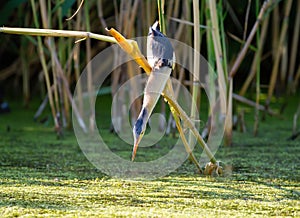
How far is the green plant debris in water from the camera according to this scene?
1.03 meters

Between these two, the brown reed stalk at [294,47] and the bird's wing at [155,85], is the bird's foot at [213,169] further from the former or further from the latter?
the brown reed stalk at [294,47]

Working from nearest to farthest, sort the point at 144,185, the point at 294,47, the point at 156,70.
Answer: the point at 156,70
the point at 144,185
the point at 294,47

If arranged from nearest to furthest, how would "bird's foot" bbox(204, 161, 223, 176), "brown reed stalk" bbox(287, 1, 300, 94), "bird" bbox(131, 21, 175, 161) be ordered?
"bird" bbox(131, 21, 175, 161) → "bird's foot" bbox(204, 161, 223, 176) → "brown reed stalk" bbox(287, 1, 300, 94)

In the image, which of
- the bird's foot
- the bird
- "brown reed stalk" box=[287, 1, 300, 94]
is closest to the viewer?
the bird

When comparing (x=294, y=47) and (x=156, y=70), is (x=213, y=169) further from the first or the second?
(x=294, y=47)

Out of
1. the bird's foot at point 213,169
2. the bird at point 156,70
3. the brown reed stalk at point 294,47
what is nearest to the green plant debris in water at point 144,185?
the bird's foot at point 213,169

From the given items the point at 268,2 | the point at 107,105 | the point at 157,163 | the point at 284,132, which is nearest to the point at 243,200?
the point at 157,163

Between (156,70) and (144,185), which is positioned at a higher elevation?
(156,70)

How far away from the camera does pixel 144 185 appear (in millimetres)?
1234

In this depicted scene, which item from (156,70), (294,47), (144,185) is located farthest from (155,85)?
(294,47)

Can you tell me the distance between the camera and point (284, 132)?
1.97 meters

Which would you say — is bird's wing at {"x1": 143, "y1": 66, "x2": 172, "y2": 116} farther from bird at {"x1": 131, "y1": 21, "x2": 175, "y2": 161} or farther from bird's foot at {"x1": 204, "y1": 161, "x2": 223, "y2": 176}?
bird's foot at {"x1": 204, "y1": 161, "x2": 223, "y2": 176}

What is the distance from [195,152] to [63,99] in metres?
0.53

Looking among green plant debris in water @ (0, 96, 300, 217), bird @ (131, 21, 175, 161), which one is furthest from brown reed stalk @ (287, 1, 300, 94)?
bird @ (131, 21, 175, 161)
